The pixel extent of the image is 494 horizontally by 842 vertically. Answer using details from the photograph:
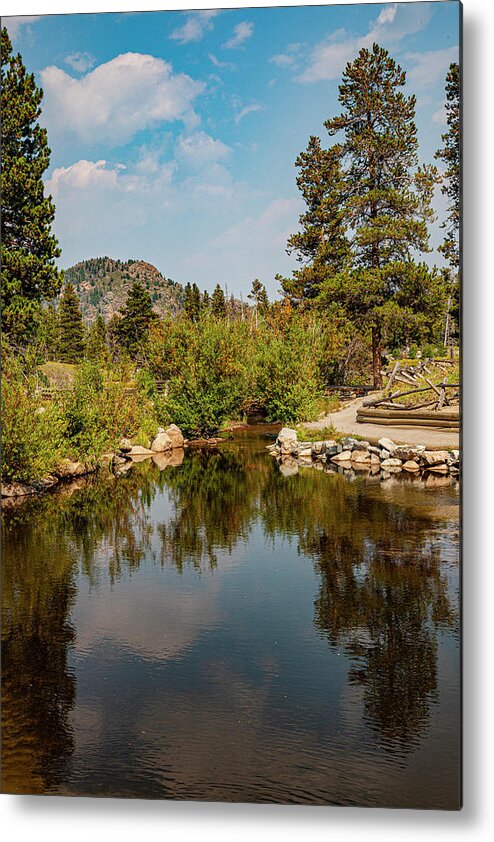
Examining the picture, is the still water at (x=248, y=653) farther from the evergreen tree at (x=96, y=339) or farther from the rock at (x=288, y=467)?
the evergreen tree at (x=96, y=339)

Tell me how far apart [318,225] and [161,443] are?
622 cm

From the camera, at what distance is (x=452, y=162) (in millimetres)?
4852

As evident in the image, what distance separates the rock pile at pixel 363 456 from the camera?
18.0 feet

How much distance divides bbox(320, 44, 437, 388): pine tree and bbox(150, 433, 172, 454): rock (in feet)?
17.6

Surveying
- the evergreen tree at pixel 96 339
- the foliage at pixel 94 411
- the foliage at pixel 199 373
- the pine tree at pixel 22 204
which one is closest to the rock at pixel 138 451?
the foliage at pixel 94 411

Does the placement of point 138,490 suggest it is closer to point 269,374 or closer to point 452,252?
point 269,374

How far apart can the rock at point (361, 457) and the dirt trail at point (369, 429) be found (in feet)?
0.50

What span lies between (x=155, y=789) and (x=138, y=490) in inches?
168

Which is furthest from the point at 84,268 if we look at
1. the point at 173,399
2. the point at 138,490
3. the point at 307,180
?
the point at 173,399

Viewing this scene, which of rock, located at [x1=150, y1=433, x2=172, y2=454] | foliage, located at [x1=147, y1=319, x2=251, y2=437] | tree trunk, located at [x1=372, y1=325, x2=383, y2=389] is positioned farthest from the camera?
rock, located at [x1=150, y1=433, x2=172, y2=454]

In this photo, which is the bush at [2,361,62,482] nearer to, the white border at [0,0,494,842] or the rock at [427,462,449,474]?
the white border at [0,0,494,842]

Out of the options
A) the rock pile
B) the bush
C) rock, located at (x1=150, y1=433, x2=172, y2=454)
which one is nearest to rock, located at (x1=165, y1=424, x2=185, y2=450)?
rock, located at (x1=150, y1=433, x2=172, y2=454)

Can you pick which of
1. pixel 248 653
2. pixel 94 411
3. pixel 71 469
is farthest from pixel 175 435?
pixel 248 653

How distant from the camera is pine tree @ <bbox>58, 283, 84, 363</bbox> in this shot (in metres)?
5.83
